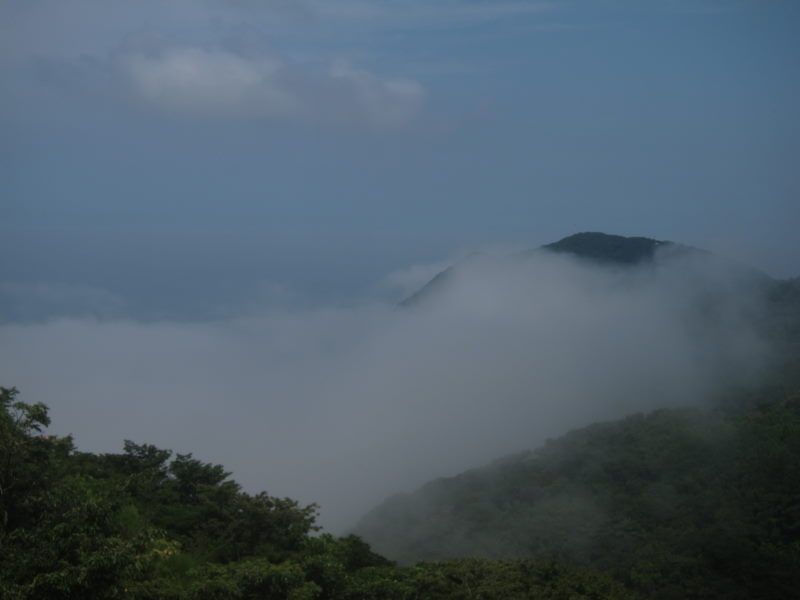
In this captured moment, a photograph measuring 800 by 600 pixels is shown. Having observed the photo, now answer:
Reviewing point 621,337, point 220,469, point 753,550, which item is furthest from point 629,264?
point 220,469

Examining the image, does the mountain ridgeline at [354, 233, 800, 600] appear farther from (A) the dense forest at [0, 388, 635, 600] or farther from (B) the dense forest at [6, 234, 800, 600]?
(A) the dense forest at [0, 388, 635, 600]

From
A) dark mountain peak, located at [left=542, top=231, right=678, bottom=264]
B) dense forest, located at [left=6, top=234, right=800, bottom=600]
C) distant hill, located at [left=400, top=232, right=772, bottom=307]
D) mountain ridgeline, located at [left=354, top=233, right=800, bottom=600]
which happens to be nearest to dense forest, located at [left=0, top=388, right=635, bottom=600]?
dense forest, located at [left=6, top=234, right=800, bottom=600]

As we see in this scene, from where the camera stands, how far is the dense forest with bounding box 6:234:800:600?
10492 mm

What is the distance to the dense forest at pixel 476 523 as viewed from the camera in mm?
10492

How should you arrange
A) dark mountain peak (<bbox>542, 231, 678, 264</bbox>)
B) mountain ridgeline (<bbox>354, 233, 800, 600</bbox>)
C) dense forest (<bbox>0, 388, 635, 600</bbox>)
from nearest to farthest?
dense forest (<bbox>0, 388, 635, 600</bbox>), mountain ridgeline (<bbox>354, 233, 800, 600</bbox>), dark mountain peak (<bbox>542, 231, 678, 264</bbox>)

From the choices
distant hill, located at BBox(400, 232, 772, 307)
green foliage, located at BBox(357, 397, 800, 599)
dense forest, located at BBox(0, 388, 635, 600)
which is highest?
distant hill, located at BBox(400, 232, 772, 307)

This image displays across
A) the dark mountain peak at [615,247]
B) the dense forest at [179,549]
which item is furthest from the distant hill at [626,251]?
the dense forest at [179,549]

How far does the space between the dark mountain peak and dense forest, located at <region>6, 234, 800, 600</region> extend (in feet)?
205

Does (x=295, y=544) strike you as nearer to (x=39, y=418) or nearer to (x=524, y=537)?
(x=39, y=418)

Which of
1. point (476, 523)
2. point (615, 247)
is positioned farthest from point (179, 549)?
point (615, 247)

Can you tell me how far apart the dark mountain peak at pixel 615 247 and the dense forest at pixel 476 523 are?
205 ft

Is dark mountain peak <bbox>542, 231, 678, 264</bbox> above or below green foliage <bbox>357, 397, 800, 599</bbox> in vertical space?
above

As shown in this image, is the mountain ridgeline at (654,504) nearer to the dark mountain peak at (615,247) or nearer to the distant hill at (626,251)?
the distant hill at (626,251)

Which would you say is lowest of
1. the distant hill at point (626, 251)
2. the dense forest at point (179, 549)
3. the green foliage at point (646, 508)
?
the green foliage at point (646, 508)
